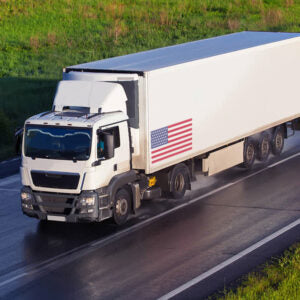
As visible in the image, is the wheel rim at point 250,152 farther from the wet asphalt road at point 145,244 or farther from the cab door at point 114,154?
the cab door at point 114,154

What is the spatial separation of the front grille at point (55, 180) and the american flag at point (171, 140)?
2.18 metres

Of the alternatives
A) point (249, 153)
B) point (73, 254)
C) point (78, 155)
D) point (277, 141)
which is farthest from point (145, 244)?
point (277, 141)

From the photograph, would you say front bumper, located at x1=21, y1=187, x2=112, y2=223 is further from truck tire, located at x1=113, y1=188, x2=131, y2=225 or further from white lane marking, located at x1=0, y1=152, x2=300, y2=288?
white lane marking, located at x1=0, y1=152, x2=300, y2=288

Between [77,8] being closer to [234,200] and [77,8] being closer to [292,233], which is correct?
[234,200]

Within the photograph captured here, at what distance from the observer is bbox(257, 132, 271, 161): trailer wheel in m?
24.6

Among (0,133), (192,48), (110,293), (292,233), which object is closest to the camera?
(110,293)

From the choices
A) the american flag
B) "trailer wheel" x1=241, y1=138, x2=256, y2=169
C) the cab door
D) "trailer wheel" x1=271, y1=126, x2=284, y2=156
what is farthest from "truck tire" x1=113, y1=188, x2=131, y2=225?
"trailer wheel" x1=271, y1=126, x2=284, y2=156

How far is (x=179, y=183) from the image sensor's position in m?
20.9

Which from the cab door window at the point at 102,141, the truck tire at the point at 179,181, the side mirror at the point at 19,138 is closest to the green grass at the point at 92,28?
the truck tire at the point at 179,181

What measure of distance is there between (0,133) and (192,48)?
9031 millimetres

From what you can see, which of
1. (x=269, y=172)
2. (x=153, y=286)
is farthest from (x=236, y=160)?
(x=153, y=286)

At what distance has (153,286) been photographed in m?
14.6

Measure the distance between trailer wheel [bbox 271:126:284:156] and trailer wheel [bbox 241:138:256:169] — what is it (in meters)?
1.30

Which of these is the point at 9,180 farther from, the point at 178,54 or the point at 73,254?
the point at 73,254
